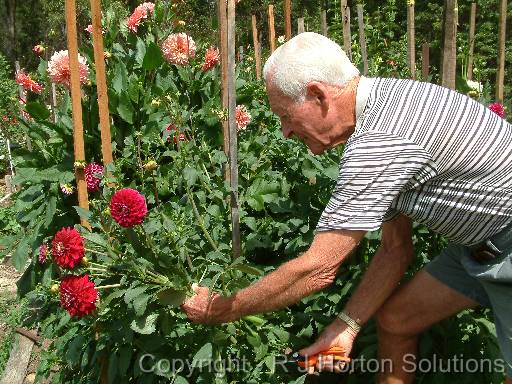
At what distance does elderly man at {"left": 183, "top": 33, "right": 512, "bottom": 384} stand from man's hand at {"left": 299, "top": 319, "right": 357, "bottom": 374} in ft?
1.08

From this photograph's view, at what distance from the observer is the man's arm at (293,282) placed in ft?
5.28

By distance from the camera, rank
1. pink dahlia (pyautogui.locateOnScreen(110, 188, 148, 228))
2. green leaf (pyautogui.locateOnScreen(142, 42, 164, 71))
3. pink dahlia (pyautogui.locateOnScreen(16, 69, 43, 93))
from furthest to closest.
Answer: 1. pink dahlia (pyautogui.locateOnScreen(16, 69, 43, 93))
2. green leaf (pyautogui.locateOnScreen(142, 42, 164, 71))
3. pink dahlia (pyautogui.locateOnScreen(110, 188, 148, 228))

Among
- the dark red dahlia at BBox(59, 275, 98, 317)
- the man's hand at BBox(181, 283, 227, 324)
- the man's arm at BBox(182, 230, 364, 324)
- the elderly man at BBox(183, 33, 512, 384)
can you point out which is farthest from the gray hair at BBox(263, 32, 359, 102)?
the dark red dahlia at BBox(59, 275, 98, 317)

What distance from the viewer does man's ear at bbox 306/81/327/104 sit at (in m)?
1.57

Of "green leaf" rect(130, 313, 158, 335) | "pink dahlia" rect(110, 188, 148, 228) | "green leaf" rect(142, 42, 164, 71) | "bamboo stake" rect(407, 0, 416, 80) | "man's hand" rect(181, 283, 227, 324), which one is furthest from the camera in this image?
"bamboo stake" rect(407, 0, 416, 80)

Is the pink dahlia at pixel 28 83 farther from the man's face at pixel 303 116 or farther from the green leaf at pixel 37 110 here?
the man's face at pixel 303 116

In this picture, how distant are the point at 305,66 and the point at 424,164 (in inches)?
14.6

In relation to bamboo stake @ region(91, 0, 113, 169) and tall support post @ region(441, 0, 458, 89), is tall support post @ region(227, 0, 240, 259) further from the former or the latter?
tall support post @ region(441, 0, 458, 89)

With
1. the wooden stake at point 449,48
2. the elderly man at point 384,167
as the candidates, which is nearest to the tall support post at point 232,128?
the elderly man at point 384,167

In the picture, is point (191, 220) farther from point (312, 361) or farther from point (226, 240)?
point (312, 361)

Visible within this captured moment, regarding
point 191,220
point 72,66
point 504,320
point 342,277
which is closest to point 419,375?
point 342,277

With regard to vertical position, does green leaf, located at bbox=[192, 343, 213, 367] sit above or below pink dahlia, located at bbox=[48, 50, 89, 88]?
below

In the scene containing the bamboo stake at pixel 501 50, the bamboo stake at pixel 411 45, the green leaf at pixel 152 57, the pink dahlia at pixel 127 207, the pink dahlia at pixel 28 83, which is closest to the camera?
the pink dahlia at pixel 127 207

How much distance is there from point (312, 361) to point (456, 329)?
2.21ft
